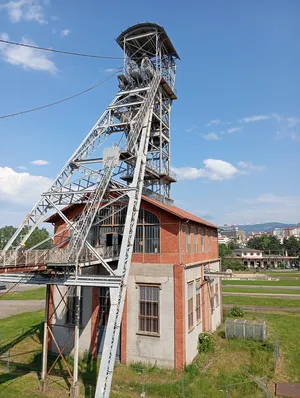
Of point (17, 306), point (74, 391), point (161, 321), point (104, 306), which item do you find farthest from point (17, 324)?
point (161, 321)

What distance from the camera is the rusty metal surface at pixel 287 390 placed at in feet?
48.6

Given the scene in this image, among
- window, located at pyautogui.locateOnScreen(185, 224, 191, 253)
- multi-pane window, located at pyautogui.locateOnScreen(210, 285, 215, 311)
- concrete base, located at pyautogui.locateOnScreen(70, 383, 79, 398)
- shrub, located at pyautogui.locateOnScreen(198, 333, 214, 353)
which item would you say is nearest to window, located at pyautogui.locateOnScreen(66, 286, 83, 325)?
concrete base, located at pyautogui.locateOnScreen(70, 383, 79, 398)

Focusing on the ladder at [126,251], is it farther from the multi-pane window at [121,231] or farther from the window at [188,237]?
the window at [188,237]

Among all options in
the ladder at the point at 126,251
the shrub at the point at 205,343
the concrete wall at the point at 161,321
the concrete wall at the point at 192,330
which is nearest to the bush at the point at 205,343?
the shrub at the point at 205,343

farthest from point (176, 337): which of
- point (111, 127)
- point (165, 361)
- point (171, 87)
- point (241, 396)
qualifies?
A: point (171, 87)

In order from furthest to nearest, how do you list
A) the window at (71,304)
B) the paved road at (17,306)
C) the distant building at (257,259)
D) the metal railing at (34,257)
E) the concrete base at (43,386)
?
the distant building at (257,259), the paved road at (17,306), the window at (71,304), the concrete base at (43,386), the metal railing at (34,257)

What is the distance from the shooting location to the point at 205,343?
21.1 meters

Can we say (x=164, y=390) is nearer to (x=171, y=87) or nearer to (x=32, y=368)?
(x=32, y=368)

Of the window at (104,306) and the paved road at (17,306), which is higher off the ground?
the window at (104,306)

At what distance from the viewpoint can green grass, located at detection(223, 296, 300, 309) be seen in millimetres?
40537

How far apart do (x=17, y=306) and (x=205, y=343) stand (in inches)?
1230

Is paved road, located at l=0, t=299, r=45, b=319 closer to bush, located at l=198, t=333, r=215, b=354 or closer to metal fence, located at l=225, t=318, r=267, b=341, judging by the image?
bush, located at l=198, t=333, r=215, b=354

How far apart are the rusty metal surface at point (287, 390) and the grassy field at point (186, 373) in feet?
2.66

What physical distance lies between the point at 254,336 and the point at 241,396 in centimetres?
908
